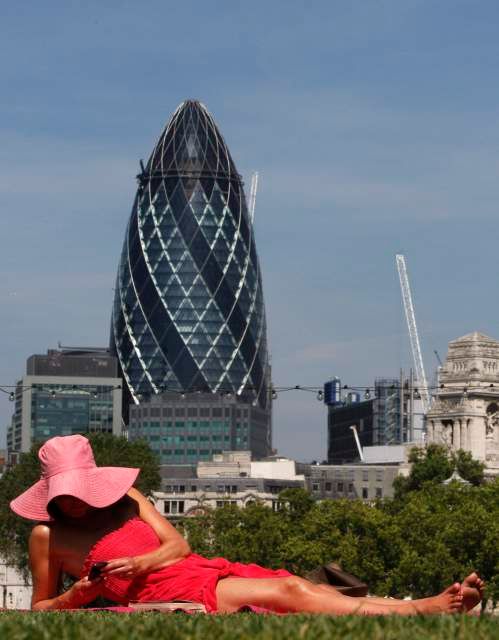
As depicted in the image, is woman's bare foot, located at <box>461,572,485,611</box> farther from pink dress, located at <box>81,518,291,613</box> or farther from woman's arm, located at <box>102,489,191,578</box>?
woman's arm, located at <box>102,489,191,578</box>

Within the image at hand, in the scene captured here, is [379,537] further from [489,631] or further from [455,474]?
[489,631]

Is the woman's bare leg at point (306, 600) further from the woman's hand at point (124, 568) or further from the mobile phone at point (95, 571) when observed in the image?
the mobile phone at point (95, 571)

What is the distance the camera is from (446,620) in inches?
591

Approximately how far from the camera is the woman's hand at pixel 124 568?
18.3 meters

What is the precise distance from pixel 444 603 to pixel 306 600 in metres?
1.32

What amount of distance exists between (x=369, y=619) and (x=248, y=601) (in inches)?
125

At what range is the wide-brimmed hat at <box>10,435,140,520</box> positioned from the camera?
62.5ft

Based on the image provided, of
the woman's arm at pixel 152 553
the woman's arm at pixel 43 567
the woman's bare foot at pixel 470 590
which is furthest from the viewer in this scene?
the woman's arm at pixel 43 567

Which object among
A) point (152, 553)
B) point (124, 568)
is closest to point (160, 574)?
point (152, 553)

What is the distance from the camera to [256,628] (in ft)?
46.8

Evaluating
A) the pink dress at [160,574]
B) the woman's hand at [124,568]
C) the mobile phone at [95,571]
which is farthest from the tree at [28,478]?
the mobile phone at [95,571]

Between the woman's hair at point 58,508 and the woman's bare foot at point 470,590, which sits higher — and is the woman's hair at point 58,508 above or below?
above

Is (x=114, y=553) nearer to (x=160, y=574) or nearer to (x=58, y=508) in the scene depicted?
(x=160, y=574)

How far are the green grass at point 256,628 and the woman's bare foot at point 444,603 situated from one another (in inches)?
56.4
